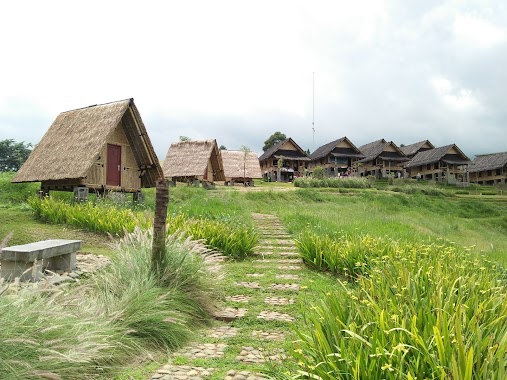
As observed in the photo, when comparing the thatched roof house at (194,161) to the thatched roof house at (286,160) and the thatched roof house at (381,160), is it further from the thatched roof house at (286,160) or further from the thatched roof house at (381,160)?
the thatched roof house at (381,160)

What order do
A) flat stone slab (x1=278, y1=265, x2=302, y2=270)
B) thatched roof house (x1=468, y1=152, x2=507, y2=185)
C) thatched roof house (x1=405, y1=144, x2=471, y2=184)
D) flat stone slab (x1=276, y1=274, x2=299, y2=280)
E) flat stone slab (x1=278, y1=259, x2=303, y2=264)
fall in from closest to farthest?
1. flat stone slab (x1=276, y1=274, x2=299, y2=280)
2. flat stone slab (x1=278, y1=265, x2=302, y2=270)
3. flat stone slab (x1=278, y1=259, x2=303, y2=264)
4. thatched roof house (x1=405, y1=144, x2=471, y2=184)
5. thatched roof house (x1=468, y1=152, x2=507, y2=185)

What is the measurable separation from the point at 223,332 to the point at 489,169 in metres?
60.6

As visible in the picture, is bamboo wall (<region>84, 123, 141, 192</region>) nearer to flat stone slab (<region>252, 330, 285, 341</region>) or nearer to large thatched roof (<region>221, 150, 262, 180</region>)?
flat stone slab (<region>252, 330, 285, 341</region>)

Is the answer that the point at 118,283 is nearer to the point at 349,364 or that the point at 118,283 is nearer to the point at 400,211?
the point at 349,364

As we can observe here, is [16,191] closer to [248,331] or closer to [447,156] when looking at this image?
[248,331]

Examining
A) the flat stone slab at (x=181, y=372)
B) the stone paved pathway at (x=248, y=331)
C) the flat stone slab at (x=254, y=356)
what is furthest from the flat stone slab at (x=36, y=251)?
the flat stone slab at (x=254, y=356)

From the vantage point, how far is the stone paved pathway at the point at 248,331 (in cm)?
407

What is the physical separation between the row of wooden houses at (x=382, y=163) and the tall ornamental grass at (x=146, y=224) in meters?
37.9

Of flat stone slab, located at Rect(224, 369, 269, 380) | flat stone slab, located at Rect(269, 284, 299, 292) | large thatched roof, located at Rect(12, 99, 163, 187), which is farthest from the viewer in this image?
large thatched roof, located at Rect(12, 99, 163, 187)

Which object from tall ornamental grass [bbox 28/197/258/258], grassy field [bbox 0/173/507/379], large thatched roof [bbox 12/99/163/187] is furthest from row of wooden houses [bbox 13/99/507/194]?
tall ornamental grass [bbox 28/197/258/258]

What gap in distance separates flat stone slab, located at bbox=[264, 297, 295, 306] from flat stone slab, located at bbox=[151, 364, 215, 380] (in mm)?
2361

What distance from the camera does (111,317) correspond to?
15.1ft

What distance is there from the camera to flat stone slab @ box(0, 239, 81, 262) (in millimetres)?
6859

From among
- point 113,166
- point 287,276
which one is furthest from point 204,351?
point 113,166
